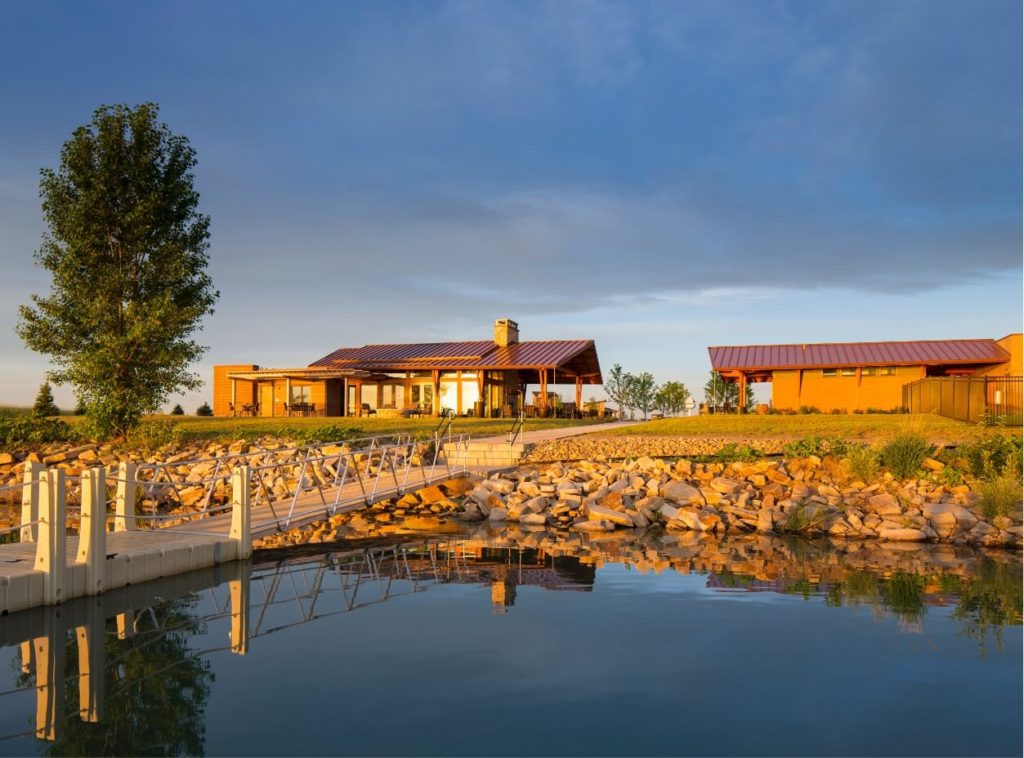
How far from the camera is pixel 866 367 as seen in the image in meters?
31.6

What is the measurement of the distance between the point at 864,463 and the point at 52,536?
43.1 ft

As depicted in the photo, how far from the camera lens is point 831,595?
865 centimetres

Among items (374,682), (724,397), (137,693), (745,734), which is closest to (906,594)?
(745,734)

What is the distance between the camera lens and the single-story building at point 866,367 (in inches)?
1213

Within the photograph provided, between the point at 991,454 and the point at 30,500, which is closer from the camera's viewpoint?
the point at 30,500

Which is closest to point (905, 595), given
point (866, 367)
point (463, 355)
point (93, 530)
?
point (93, 530)

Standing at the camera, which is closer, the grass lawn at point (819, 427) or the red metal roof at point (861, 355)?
the grass lawn at point (819, 427)

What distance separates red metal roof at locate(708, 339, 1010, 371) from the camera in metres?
30.7

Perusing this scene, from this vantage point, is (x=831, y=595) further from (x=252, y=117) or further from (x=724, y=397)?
(x=724, y=397)

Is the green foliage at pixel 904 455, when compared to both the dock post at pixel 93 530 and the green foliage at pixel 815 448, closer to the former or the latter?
the green foliage at pixel 815 448

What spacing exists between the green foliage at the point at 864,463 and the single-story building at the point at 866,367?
17394 mm

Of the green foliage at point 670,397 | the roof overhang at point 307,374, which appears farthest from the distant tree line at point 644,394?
the roof overhang at point 307,374

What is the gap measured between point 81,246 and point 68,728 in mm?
18418

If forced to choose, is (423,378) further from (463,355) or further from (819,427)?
(819,427)
